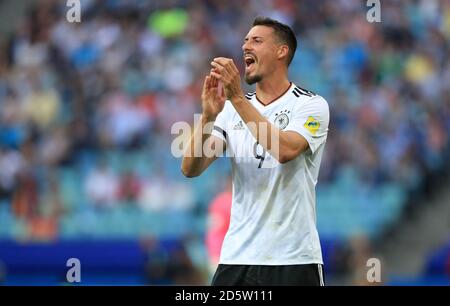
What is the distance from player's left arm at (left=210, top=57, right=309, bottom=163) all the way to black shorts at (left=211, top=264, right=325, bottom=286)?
0.65m

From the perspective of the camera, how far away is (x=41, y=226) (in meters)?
13.5

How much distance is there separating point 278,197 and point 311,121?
501 mm

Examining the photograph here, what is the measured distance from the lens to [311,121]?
5.84m

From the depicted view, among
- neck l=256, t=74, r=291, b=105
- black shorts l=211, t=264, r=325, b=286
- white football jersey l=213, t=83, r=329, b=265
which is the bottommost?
black shorts l=211, t=264, r=325, b=286

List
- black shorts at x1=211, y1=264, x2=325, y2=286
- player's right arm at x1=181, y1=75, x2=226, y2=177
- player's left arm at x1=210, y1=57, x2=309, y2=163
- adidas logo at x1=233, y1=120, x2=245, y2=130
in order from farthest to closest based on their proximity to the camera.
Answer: adidas logo at x1=233, y1=120, x2=245, y2=130 → player's right arm at x1=181, y1=75, x2=226, y2=177 → black shorts at x1=211, y1=264, x2=325, y2=286 → player's left arm at x1=210, y1=57, x2=309, y2=163


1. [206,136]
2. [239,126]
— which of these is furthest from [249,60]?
[206,136]

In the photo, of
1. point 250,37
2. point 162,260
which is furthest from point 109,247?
point 250,37

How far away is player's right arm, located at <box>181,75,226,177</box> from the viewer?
5.89 meters

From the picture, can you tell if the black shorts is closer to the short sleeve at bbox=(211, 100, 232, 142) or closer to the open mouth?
the short sleeve at bbox=(211, 100, 232, 142)

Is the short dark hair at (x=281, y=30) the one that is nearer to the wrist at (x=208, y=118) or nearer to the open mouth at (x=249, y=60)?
the open mouth at (x=249, y=60)

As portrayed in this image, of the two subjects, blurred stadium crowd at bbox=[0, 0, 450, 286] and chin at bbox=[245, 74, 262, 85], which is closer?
chin at bbox=[245, 74, 262, 85]

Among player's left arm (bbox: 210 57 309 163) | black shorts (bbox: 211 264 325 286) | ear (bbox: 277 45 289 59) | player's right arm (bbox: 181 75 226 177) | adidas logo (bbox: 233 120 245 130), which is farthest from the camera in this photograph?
ear (bbox: 277 45 289 59)

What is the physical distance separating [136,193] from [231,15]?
371cm

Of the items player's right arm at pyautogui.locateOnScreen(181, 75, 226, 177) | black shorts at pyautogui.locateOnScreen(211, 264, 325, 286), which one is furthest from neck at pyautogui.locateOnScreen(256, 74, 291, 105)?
black shorts at pyautogui.locateOnScreen(211, 264, 325, 286)
